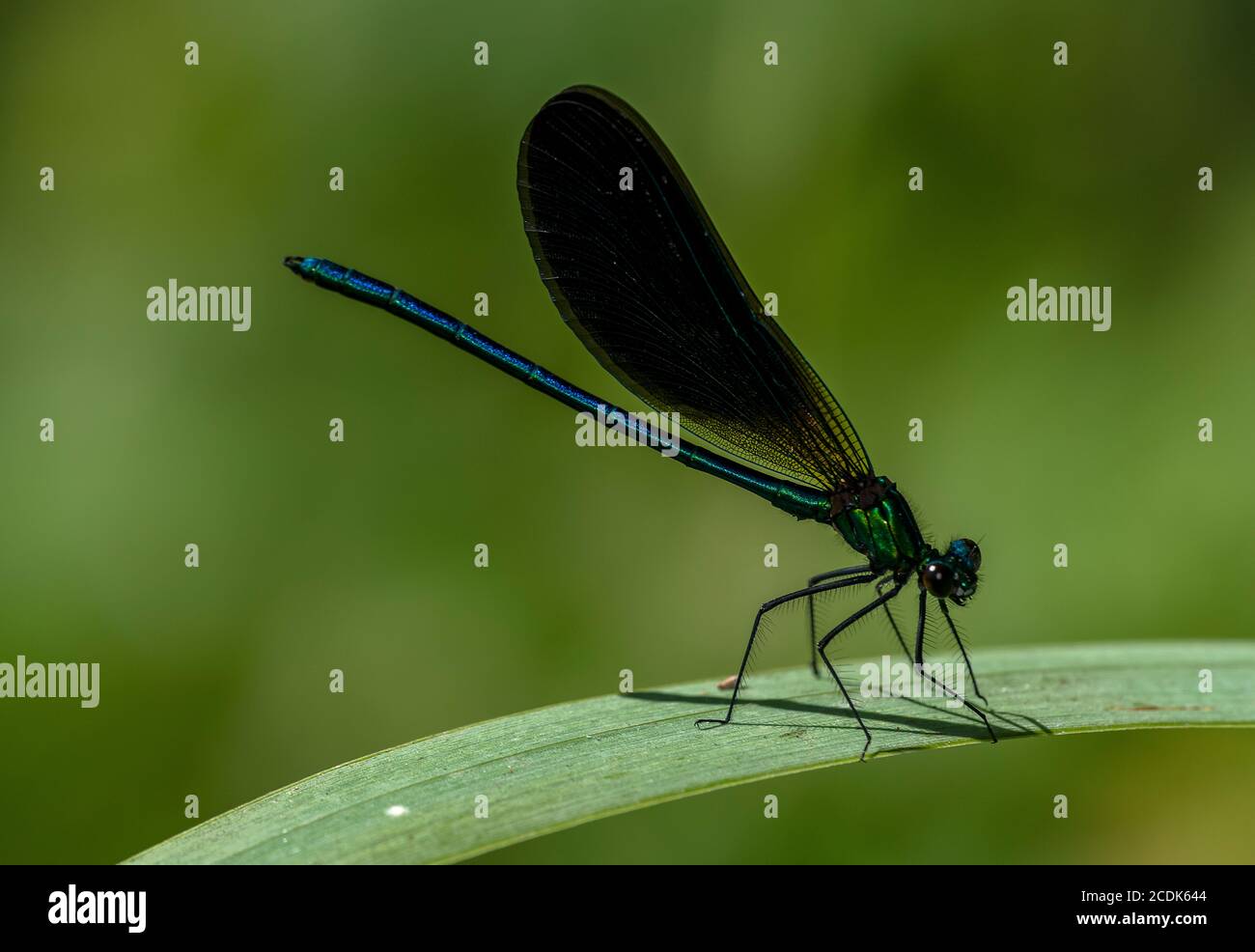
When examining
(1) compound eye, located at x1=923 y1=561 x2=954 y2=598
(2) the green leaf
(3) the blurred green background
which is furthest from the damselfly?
(3) the blurred green background

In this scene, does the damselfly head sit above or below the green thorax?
below

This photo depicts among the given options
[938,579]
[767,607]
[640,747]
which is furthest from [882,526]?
[640,747]

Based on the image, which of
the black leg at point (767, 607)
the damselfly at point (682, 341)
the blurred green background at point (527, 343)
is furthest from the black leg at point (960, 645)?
the blurred green background at point (527, 343)

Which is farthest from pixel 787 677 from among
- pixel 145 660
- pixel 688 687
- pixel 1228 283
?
pixel 1228 283

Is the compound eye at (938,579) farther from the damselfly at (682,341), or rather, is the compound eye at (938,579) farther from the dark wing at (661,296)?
the dark wing at (661,296)

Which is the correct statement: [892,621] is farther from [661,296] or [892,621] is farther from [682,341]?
[661,296]

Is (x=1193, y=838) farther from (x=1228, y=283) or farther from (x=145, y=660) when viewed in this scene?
(x=145, y=660)

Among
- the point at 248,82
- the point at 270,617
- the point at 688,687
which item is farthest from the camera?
the point at 248,82

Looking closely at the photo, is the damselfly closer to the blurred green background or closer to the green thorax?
the green thorax
